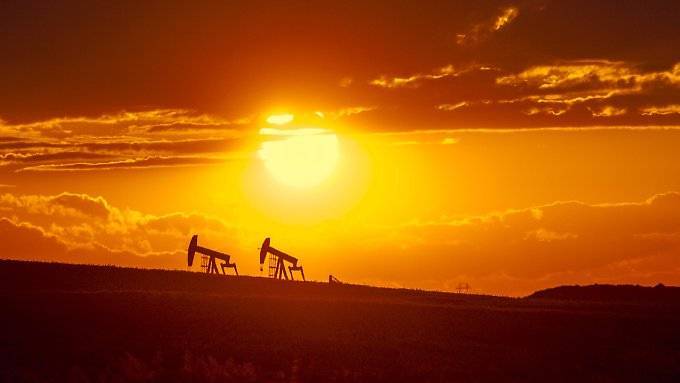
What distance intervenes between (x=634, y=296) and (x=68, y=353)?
58556mm

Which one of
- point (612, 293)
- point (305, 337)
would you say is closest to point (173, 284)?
point (305, 337)

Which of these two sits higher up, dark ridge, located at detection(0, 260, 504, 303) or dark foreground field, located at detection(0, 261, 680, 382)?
dark ridge, located at detection(0, 260, 504, 303)

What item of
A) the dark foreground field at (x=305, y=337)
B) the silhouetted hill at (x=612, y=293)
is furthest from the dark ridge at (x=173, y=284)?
the silhouetted hill at (x=612, y=293)

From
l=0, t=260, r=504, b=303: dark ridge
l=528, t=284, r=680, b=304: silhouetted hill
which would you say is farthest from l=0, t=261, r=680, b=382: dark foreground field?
l=528, t=284, r=680, b=304: silhouetted hill

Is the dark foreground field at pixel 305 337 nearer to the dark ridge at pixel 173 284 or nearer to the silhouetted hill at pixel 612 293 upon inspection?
the dark ridge at pixel 173 284

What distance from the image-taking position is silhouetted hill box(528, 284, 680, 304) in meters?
82.4

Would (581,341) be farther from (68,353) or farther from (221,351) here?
(68,353)

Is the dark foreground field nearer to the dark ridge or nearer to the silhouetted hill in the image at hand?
the dark ridge

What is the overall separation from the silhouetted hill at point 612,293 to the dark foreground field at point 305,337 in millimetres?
19627

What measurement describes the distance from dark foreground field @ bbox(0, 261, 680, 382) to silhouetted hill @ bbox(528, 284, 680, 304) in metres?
19.6

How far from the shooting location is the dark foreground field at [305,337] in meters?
34.6

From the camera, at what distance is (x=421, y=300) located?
6303 centimetres

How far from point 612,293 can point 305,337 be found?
51.7 meters

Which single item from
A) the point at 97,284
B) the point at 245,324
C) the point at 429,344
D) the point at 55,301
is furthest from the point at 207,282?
the point at 429,344
